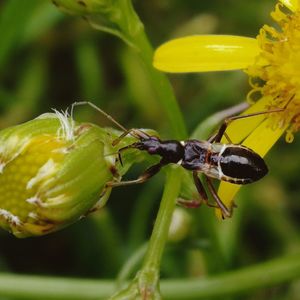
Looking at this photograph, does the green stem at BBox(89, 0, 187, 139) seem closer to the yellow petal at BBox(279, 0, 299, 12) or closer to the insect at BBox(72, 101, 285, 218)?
the insect at BBox(72, 101, 285, 218)

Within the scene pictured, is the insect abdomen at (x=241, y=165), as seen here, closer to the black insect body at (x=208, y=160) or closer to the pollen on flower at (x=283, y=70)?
the black insect body at (x=208, y=160)

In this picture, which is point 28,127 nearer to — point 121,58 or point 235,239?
point 235,239

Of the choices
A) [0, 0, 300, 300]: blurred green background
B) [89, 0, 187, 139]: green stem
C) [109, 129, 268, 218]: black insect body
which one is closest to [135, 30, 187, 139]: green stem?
[89, 0, 187, 139]: green stem

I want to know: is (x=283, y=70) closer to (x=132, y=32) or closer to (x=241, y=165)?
(x=241, y=165)

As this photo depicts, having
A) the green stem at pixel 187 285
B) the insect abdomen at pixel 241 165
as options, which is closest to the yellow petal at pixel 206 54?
the insect abdomen at pixel 241 165

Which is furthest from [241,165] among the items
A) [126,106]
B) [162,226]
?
[126,106]

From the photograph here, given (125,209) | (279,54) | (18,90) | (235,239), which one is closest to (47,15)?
(18,90)
